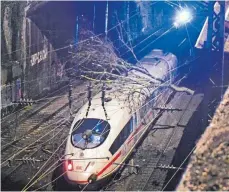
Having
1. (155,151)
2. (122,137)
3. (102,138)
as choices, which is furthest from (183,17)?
(102,138)

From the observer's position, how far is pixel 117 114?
14461 millimetres

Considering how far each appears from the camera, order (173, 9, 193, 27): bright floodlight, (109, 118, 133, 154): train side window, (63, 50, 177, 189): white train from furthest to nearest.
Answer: (173, 9, 193, 27): bright floodlight
(109, 118, 133, 154): train side window
(63, 50, 177, 189): white train

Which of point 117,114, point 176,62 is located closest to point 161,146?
point 117,114

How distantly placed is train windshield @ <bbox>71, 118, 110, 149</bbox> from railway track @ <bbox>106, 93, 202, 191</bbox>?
6.69ft

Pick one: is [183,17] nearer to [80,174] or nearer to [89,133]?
[89,133]

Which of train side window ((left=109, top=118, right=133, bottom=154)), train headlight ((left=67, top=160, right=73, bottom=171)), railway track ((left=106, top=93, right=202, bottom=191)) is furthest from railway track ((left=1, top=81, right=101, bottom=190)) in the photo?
railway track ((left=106, top=93, right=202, bottom=191))

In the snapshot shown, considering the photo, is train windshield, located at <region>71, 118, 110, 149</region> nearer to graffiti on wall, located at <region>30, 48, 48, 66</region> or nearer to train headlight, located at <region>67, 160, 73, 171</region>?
train headlight, located at <region>67, 160, 73, 171</region>

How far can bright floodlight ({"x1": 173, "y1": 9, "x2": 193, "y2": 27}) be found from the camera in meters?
34.2

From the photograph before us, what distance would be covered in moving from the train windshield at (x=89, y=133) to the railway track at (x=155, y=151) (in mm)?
2039

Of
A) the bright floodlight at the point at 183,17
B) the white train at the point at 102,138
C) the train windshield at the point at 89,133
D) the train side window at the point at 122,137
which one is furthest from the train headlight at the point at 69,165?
the bright floodlight at the point at 183,17

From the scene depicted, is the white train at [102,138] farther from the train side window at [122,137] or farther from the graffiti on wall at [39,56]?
the graffiti on wall at [39,56]

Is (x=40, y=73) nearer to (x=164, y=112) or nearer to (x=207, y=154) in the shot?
(x=164, y=112)

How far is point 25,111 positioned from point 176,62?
1070 centimetres

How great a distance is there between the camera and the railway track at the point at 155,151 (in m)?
14.4
